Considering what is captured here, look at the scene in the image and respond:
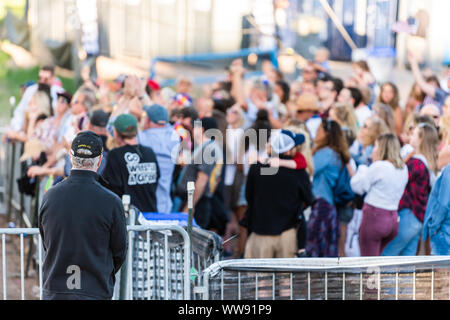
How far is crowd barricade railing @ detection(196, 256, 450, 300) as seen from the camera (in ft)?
16.8

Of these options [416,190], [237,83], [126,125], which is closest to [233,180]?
[416,190]

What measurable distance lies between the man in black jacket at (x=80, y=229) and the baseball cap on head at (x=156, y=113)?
3456mm

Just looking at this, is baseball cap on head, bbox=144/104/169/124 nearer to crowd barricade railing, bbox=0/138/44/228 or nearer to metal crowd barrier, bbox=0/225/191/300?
crowd barricade railing, bbox=0/138/44/228

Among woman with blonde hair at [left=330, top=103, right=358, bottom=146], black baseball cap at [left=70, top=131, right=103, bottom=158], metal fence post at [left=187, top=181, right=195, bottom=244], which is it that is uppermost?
woman with blonde hair at [left=330, top=103, right=358, bottom=146]

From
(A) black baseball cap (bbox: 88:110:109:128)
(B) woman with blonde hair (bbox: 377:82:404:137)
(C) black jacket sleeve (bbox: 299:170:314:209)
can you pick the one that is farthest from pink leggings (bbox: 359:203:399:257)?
(B) woman with blonde hair (bbox: 377:82:404:137)

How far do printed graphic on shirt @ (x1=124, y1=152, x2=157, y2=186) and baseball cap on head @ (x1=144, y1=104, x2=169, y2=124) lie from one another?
2.87ft

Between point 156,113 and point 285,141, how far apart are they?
136 centimetres

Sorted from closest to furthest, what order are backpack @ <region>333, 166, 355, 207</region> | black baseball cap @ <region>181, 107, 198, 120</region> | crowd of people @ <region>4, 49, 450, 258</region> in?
crowd of people @ <region>4, 49, 450, 258</region> → backpack @ <region>333, 166, 355, 207</region> → black baseball cap @ <region>181, 107, 198, 120</region>

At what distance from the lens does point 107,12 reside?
51.0ft

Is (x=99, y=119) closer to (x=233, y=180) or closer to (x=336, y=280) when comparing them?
(x=233, y=180)

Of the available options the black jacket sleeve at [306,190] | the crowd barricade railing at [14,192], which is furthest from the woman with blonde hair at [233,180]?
the crowd barricade railing at [14,192]
